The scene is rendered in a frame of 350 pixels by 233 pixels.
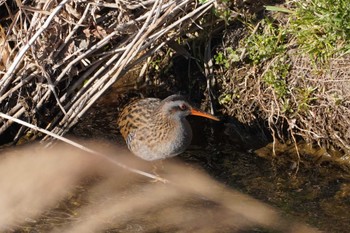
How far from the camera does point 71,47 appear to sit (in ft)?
20.4

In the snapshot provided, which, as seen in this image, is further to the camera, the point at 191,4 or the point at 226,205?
the point at 191,4

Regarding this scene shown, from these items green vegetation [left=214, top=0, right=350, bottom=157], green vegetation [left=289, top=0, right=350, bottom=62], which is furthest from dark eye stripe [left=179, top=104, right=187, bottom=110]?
green vegetation [left=289, top=0, right=350, bottom=62]

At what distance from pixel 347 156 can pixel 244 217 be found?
119cm

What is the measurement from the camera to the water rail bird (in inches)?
250

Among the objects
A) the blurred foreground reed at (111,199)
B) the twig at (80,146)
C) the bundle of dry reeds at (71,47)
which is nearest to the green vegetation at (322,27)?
the bundle of dry reeds at (71,47)

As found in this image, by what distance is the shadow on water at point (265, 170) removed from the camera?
5727 mm

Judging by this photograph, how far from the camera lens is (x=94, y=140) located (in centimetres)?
681

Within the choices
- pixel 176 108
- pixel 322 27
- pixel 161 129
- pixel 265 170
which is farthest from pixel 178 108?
pixel 322 27

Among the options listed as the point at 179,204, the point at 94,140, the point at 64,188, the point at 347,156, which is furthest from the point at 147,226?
the point at 347,156

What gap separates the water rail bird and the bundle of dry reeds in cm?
46

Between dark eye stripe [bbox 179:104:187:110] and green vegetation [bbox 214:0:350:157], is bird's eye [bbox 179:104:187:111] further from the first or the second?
green vegetation [bbox 214:0:350:157]

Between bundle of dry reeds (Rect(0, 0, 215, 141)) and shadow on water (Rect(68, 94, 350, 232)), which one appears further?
bundle of dry reeds (Rect(0, 0, 215, 141))

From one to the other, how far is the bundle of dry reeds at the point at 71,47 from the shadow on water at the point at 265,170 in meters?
0.62

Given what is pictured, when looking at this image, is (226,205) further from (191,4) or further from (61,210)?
(191,4)
